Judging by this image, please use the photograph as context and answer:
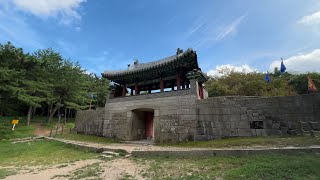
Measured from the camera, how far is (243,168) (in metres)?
5.07

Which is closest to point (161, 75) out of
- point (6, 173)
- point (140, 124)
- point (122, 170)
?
point (140, 124)

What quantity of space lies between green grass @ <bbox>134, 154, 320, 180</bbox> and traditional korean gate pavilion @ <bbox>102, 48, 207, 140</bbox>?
5751mm

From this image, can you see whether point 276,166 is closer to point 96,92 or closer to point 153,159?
point 153,159

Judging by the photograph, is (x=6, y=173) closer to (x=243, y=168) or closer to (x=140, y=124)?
(x=243, y=168)

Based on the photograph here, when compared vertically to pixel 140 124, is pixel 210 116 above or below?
above

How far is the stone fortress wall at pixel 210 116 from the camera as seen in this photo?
27.6ft

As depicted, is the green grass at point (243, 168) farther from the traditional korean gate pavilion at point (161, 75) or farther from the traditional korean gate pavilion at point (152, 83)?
the traditional korean gate pavilion at point (161, 75)

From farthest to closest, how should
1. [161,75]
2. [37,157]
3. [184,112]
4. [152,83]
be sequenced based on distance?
[152,83] < [161,75] < [184,112] < [37,157]

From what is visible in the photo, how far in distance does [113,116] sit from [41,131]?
13696 millimetres

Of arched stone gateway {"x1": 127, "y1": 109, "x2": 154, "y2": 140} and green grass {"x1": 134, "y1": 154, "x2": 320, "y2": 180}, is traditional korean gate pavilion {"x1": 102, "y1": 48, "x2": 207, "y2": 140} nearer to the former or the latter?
arched stone gateway {"x1": 127, "y1": 109, "x2": 154, "y2": 140}

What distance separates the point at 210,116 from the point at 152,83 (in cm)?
573

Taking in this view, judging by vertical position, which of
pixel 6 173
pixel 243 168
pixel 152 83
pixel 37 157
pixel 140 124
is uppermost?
pixel 152 83

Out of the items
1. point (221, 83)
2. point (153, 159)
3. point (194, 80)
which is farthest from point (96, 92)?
point (153, 159)

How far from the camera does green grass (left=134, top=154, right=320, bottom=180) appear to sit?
4.52 metres
